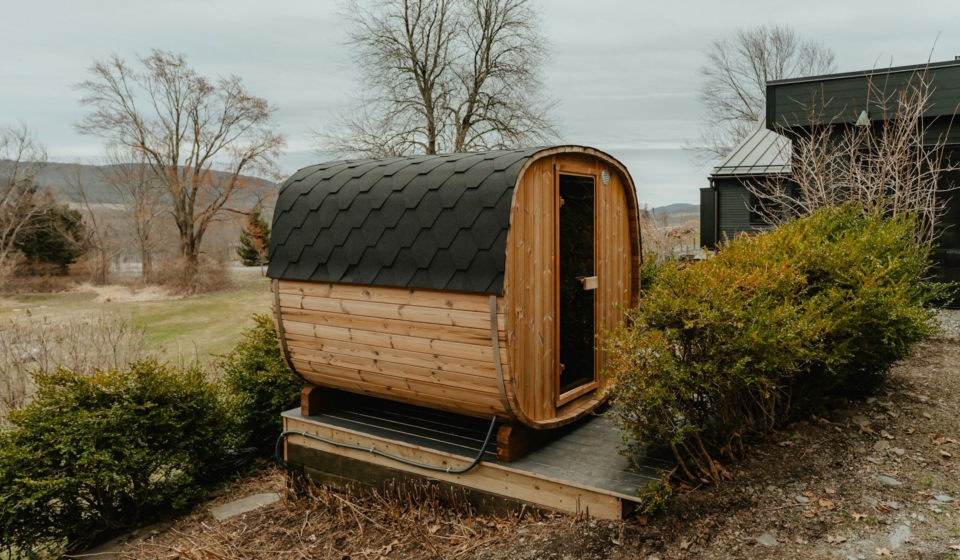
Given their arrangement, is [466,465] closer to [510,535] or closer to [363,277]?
[510,535]

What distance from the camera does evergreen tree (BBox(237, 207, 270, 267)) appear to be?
27828 millimetres

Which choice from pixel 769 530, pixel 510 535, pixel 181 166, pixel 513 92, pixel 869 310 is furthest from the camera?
pixel 181 166

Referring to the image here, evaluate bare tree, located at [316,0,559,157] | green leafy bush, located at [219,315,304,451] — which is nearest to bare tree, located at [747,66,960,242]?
green leafy bush, located at [219,315,304,451]

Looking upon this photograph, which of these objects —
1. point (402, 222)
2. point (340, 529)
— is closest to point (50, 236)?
point (340, 529)

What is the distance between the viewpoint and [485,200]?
405 centimetres

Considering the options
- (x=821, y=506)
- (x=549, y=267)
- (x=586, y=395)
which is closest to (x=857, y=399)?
(x=821, y=506)

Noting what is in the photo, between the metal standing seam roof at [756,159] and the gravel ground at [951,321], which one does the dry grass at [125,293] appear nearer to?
the metal standing seam roof at [756,159]

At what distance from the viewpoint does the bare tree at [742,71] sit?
103ft

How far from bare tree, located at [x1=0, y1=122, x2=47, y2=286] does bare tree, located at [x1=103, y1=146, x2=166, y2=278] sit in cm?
288

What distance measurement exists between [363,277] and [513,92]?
20.0 meters

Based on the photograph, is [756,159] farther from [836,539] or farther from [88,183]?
[88,183]

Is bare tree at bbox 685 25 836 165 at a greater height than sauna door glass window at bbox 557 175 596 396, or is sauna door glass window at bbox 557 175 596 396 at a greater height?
bare tree at bbox 685 25 836 165

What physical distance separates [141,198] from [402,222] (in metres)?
27.3

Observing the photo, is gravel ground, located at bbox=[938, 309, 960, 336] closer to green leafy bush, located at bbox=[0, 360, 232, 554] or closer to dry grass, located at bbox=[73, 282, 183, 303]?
green leafy bush, located at bbox=[0, 360, 232, 554]
